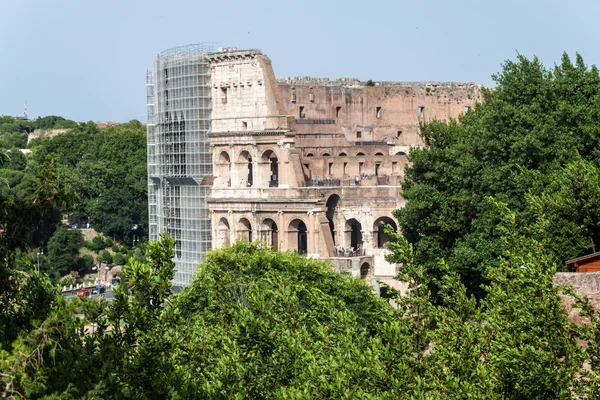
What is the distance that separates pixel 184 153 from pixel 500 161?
2720 cm

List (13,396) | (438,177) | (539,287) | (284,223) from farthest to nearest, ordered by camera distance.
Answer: (284,223) → (438,177) → (539,287) → (13,396)

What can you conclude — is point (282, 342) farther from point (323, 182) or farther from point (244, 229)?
point (323, 182)

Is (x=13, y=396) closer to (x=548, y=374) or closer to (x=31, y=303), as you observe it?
(x=31, y=303)

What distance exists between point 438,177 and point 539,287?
112 ft

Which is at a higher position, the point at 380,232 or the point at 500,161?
the point at 500,161

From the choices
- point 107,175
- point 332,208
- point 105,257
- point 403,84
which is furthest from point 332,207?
point 107,175

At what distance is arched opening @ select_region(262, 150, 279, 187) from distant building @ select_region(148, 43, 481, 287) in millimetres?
59

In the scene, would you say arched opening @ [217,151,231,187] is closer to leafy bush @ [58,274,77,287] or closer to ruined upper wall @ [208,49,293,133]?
ruined upper wall @ [208,49,293,133]

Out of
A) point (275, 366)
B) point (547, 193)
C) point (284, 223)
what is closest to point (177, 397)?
point (275, 366)

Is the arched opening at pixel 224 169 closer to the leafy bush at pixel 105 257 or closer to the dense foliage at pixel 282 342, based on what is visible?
the leafy bush at pixel 105 257

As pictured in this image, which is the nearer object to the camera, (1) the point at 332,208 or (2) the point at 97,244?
(1) the point at 332,208

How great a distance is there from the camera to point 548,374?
84.5 feet

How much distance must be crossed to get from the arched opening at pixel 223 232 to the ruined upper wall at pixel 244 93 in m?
5.37

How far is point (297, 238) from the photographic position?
74.4 m
